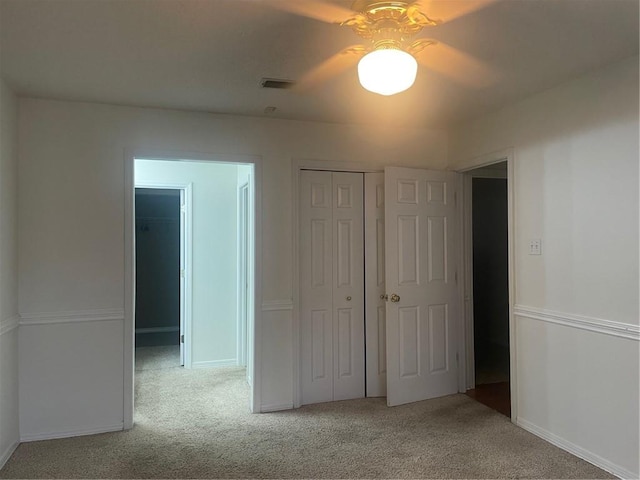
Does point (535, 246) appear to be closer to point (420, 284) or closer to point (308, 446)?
point (420, 284)

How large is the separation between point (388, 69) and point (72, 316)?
263 cm

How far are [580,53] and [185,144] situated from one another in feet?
8.37

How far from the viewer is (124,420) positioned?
10.4ft

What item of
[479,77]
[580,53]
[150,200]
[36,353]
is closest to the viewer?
[580,53]

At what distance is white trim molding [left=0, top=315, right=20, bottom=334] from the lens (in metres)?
2.69

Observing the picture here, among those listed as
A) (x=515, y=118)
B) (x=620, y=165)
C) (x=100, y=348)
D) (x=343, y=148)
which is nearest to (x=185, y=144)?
(x=343, y=148)

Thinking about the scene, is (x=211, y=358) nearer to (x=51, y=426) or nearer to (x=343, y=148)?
(x=51, y=426)

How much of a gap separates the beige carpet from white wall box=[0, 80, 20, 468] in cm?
23

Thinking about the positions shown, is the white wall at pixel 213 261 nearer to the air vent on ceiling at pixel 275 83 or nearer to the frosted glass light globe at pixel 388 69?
the air vent on ceiling at pixel 275 83

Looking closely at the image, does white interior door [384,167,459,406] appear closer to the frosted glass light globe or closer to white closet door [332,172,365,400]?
white closet door [332,172,365,400]

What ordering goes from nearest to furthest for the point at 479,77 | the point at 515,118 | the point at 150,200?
1. the point at 479,77
2. the point at 515,118
3. the point at 150,200

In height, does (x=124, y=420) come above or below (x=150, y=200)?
below

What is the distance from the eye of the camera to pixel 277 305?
352 cm

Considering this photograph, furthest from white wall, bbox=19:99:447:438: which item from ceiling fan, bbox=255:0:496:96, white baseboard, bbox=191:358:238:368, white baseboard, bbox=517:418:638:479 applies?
white baseboard, bbox=517:418:638:479
